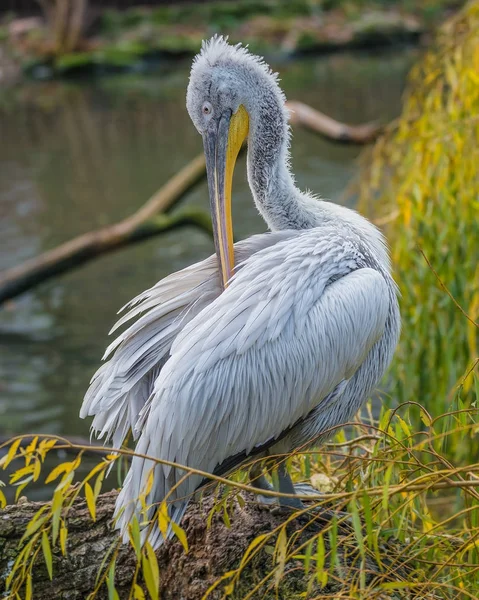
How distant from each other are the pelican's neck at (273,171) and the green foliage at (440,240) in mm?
1376

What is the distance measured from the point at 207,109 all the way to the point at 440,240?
69.2 inches

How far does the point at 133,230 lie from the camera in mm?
7824

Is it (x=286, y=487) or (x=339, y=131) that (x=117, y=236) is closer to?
(x=339, y=131)

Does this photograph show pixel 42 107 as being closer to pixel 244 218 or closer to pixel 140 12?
pixel 140 12

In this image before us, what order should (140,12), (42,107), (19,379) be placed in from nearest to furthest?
(19,379) < (42,107) < (140,12)

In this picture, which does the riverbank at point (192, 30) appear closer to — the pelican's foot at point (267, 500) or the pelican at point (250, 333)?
the pelican at point (250, 333)

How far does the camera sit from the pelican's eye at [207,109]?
3357 mm

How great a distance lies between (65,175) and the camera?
50.9ft

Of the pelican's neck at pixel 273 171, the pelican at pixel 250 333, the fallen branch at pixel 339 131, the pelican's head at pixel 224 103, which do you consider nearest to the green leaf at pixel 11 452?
the pelican at pixel 250 333

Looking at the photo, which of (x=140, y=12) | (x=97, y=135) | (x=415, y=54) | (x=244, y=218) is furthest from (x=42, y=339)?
(x=140, y=12)

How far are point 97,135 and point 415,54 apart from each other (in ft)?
30.9

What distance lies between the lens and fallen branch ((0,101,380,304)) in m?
7.82

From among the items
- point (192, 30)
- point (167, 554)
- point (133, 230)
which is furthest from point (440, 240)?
point (192, 30)

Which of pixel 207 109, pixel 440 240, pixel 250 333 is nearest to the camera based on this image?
pixel 250 333
